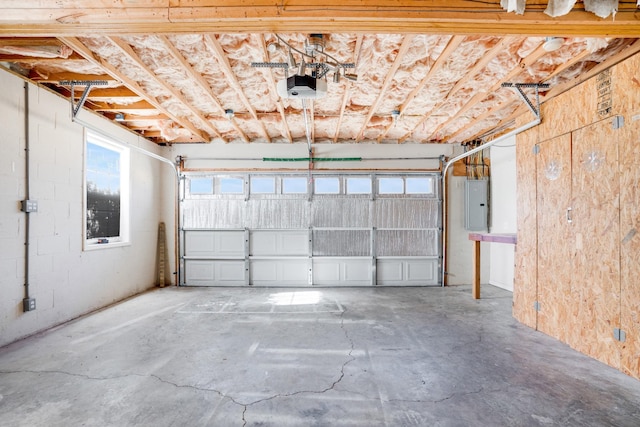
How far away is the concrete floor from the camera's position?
1.99 metres

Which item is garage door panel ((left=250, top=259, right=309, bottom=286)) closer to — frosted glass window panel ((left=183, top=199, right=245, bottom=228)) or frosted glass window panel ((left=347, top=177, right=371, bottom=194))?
frosted glass window panel ((left=183, top=199, right=245, bottom=228))

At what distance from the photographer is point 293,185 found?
20.0 ft

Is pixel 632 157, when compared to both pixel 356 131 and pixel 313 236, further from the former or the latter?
pixel 313 236

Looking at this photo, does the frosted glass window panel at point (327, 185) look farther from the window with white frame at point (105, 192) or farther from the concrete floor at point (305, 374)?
the window with white frame at point (105, 192)

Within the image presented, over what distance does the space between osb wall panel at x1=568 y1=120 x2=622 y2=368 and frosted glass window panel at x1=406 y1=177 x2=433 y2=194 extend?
124 inches

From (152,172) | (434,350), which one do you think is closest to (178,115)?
(152,172)

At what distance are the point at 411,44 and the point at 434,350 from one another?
2.93 metres

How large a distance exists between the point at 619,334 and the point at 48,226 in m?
5.85

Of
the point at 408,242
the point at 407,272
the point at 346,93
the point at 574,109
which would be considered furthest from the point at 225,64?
the point at 407,272

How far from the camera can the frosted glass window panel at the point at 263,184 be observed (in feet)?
19.9

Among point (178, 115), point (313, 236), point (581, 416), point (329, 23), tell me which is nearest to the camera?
point (329, 23)

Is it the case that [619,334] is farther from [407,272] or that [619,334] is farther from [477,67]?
[407,272]

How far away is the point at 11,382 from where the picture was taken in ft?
7.82

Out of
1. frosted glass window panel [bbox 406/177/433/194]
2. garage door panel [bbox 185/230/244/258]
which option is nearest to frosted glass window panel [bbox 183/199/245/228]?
garage door panel [bbox 185/230/244/258]
